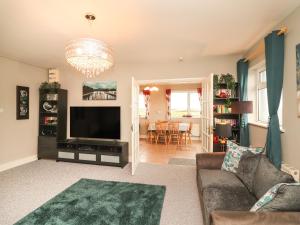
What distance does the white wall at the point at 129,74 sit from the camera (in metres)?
4.25

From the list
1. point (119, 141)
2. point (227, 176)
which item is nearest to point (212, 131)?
point (227, 176)

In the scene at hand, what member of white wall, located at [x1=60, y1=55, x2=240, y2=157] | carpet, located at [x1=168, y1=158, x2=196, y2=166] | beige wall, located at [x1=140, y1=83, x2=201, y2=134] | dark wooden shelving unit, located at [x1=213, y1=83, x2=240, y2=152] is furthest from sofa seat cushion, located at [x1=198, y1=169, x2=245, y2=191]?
beige wall, located at [x1=140, y1=83, x2=201, y2=134]

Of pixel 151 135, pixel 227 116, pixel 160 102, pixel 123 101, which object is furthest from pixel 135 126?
pixel 160 102

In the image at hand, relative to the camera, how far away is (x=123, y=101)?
471 cm

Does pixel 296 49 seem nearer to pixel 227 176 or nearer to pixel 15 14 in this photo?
pixel 227 176

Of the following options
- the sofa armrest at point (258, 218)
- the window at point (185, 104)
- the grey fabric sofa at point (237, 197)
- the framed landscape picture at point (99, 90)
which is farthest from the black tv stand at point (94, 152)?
the window at point (185, 104)

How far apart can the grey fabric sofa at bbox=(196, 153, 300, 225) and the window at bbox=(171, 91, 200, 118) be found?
5365 mm

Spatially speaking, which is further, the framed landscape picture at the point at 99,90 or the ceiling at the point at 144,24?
the framed landscape picture at the point at 99,90

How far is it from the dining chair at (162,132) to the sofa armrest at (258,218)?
5.43 meters

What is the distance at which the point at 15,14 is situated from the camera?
229 cm

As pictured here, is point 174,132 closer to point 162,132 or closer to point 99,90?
point 162,132

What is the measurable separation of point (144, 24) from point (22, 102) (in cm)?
375

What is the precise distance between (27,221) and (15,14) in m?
2.57

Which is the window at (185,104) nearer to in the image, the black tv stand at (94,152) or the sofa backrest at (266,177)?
the black tv stand at (94,152)
